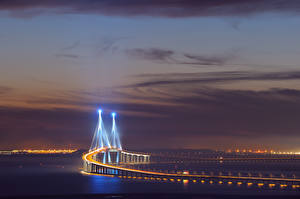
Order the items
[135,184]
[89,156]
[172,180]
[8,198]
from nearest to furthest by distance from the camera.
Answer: [8,198] → [135,184] → [172,180] → [89,156]

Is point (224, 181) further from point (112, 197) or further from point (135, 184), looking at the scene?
point (112, 197)

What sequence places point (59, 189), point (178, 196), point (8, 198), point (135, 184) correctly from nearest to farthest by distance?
point (8, 198) < point (178, 196) < point (59, 189) < point (135, 184)

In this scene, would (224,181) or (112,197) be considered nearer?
(112,197)

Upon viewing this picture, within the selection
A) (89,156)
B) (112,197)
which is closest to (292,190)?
(112,197)

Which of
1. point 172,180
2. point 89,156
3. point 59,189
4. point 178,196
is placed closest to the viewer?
point 178,196

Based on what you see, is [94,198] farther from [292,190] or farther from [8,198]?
[292,190]

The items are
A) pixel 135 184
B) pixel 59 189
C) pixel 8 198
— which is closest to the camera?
pixel 8 198

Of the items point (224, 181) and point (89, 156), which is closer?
point (224, 181)

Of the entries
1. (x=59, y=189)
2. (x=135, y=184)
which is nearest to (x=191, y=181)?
(x=135, y=184)
